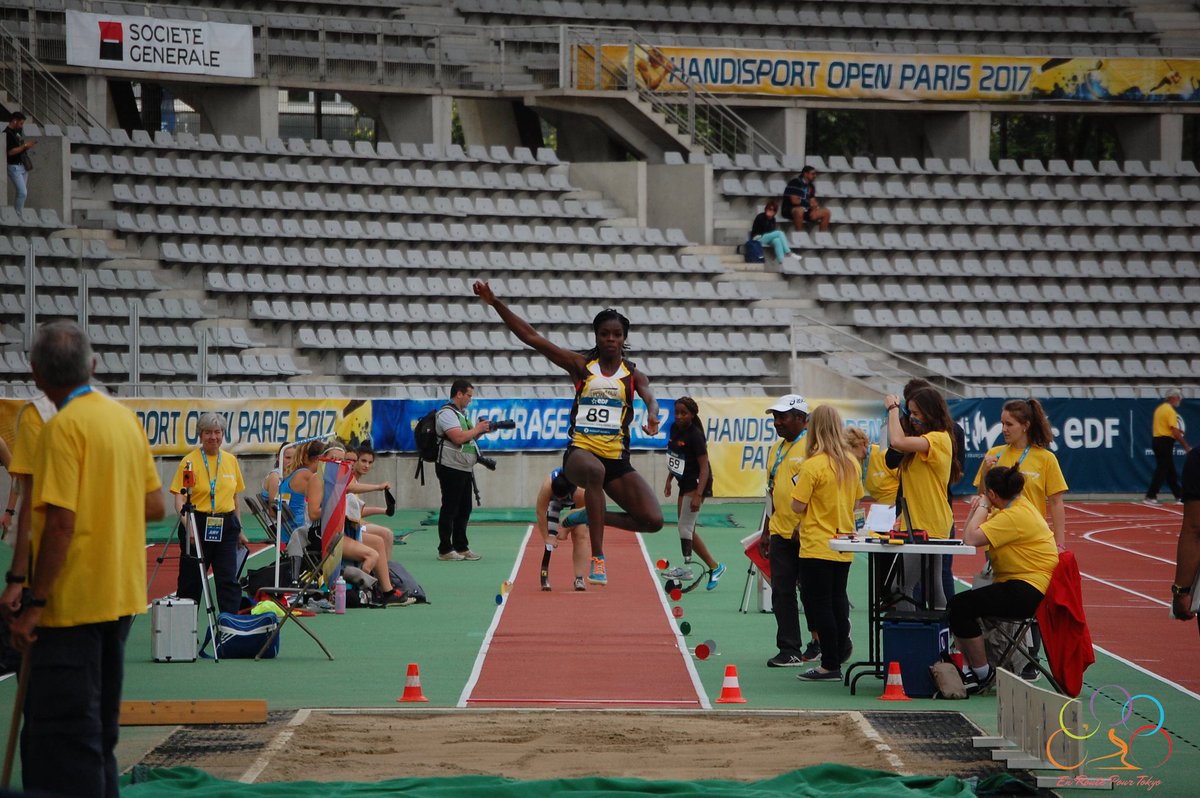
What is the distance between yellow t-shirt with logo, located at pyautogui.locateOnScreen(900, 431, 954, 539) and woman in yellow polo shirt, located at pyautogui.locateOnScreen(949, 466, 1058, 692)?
1016 mm

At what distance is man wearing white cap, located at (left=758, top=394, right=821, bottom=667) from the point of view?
11.1 meters

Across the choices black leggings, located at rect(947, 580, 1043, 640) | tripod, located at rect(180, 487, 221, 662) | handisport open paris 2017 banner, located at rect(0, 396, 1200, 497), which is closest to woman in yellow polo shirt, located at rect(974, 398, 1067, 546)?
black leggings, located at rect(947, 580, 1043, 640)

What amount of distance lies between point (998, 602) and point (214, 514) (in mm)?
6041

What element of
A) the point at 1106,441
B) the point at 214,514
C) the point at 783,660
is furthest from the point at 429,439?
the point at 1106,441

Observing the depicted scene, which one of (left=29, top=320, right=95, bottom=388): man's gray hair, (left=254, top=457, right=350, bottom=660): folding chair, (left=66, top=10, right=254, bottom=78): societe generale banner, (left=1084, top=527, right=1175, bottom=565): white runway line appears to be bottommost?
(left=1084, top=527, right=1175, bottom=565): white runway line

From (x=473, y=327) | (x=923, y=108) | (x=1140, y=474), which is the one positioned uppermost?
(x=923, y=108)

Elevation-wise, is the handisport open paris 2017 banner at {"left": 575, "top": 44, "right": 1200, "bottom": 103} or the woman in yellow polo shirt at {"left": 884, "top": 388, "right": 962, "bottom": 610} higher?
the handisport open paris 2017 banner at {"left": 575, "top": 44, "right": 1200, "bottom": 103}

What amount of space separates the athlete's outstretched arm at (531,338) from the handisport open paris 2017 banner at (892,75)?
71.7 feet

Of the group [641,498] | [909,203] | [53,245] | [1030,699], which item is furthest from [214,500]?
[909,203]

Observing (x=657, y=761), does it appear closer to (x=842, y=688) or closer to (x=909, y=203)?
(x=842, y=688)

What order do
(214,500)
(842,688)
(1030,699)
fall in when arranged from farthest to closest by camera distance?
(214,500) → (842,688) → (1030,699)

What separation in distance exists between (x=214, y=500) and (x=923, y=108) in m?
25.7

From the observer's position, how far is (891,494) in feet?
41.7
